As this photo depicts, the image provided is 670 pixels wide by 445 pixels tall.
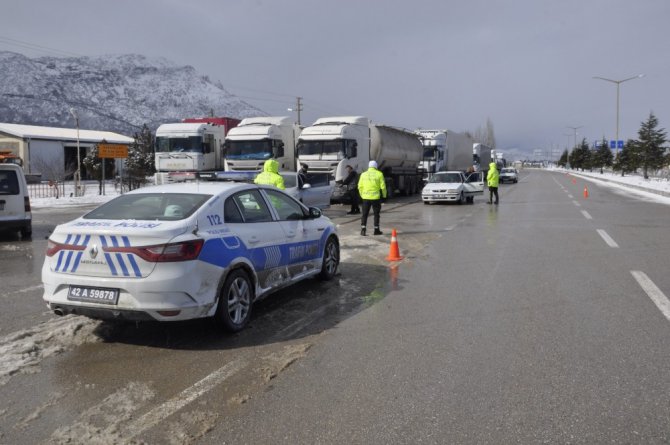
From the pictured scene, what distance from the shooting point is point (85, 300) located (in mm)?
5023

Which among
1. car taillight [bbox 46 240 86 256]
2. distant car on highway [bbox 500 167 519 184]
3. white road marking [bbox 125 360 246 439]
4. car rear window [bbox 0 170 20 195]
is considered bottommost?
white road marking [bbox 125 360 246 439]

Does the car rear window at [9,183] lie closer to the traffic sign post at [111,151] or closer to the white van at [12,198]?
the white van at [12,198]

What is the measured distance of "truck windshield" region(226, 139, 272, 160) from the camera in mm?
23375

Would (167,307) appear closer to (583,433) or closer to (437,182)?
(583,433)

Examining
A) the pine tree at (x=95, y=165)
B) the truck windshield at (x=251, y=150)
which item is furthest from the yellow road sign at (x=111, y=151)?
the pine tree at (x=95, y=165)

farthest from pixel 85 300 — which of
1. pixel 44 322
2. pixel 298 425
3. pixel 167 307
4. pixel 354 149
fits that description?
pixel 354 149

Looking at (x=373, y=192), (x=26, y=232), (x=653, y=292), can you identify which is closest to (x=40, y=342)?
(x=653, y=292)

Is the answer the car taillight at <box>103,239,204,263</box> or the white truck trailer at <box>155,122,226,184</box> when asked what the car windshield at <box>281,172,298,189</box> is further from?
the car taillight at <box>103,239,204,263</box>

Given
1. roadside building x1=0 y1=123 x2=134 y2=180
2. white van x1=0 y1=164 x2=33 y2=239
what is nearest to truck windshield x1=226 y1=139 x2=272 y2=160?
white van x1=0 y1=164 x2=33 y2=239

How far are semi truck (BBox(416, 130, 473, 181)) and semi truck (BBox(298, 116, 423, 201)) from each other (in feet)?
19.9

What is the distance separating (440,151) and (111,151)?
2017 centimetres

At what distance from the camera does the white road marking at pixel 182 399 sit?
3564 mm

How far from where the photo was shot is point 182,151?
24891 mm

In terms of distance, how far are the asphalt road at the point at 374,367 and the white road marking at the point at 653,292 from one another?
0.17 ft
